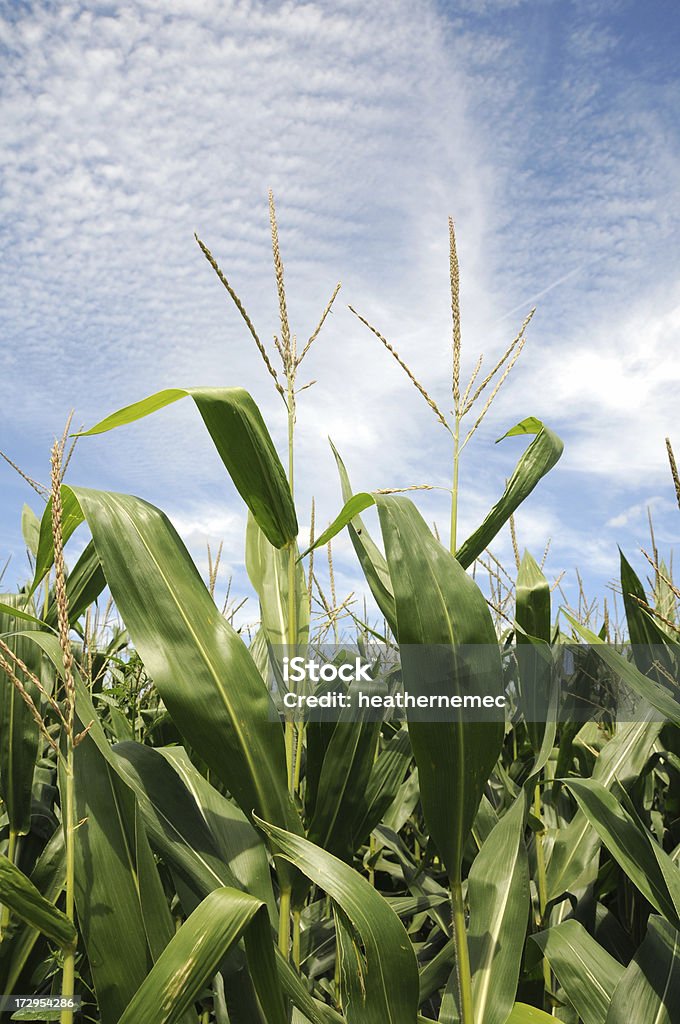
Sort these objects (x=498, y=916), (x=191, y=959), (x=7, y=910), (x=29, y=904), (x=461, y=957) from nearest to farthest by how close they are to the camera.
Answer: (x=191, y=959), (x=29, y=904), (x=461, y=957), (x=498, y=916), (x=7, y=910)

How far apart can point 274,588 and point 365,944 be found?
0.67m

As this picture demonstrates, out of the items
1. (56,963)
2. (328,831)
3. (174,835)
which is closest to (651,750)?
(328,831)

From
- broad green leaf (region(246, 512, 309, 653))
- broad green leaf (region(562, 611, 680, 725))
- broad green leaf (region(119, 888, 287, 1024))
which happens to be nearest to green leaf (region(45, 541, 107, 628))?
broad green leaf (region(246, 512, 309, 653))

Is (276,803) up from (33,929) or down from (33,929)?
up

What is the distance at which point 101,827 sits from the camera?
1065 millimetres

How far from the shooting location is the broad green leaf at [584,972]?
1.13m

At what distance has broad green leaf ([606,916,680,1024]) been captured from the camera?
3.43 feet

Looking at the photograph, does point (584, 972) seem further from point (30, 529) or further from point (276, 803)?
point (30, 529)

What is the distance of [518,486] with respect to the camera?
1195mm

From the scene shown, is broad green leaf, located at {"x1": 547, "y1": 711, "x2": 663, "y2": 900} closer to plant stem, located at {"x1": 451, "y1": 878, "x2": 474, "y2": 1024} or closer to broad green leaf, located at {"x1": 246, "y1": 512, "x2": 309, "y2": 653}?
plant stem, located at {"x1": 451, "y1": 878, "x2": 474, "y2": 1024}

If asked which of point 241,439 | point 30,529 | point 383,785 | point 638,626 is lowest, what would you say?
point 383,785

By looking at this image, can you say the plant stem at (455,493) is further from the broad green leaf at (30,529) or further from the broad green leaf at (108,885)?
the broad green leaf at (30,529)

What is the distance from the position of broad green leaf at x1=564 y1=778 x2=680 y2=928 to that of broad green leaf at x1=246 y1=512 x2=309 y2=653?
1.73ft

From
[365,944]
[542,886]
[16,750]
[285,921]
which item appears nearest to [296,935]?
[285,921]
